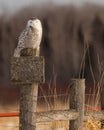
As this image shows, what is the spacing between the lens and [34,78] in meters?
4.66

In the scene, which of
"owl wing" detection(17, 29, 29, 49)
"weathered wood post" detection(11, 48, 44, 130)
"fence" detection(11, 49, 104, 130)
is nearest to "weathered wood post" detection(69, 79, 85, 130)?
"fence" detection(11, 49, 104, 130)

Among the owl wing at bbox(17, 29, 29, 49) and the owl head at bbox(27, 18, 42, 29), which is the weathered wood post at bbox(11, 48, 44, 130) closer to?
the owl wing at bbox(17, 29, 29, 49)

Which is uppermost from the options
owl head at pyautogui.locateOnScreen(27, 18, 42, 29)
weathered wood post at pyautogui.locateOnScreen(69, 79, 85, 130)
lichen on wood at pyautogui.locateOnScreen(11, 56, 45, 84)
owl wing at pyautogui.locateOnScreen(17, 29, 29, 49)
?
owl head at pyautogui.locateOnScreen(27, 18, 42, 29)

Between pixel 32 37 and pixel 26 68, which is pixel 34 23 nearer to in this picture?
pixel 32 37

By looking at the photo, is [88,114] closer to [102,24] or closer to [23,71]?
[23,71]

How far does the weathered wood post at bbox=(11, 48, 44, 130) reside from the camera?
4.64 meters

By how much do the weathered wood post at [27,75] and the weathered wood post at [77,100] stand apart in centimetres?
63

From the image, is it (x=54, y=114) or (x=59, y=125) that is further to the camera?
(x=59, y=125)

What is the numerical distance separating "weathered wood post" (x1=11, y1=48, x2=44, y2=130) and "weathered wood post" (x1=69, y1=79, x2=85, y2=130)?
63 centimetres

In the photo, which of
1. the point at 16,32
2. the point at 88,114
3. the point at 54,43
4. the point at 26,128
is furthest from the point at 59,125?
the point at 54,43

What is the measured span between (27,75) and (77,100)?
2.56 feet

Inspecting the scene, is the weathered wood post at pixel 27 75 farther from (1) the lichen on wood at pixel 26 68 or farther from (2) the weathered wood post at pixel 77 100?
(2) the weathered wood post at pixel 77 100

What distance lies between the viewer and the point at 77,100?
525 centimetres

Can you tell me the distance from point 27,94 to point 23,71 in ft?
0.68
